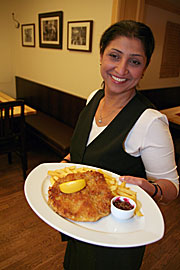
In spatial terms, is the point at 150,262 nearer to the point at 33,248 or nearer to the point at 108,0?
the point at 33,248

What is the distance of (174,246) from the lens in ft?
7.58

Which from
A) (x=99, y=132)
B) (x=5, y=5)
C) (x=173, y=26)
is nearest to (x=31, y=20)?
(x=5, y=5)

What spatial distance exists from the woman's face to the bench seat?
76.2 inches

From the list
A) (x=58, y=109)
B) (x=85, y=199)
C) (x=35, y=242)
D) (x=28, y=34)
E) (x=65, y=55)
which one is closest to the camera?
(x=85, y=199)

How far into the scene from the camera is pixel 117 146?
1.16 m

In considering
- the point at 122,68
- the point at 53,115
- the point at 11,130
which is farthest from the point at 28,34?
the point at 122,68

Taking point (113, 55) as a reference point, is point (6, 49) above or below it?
above

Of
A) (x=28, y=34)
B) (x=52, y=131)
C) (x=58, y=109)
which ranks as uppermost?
(x=28, y=34)

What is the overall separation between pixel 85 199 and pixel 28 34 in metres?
4.46

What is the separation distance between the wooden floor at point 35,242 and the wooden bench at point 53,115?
2.98ft

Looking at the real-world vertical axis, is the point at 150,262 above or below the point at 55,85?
below

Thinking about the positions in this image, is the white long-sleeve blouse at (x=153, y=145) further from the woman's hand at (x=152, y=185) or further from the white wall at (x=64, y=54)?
the white wall at (x=64, y=54)

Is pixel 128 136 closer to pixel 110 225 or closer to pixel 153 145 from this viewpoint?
pixel 153 145

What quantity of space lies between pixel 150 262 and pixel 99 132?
1.56 meters
